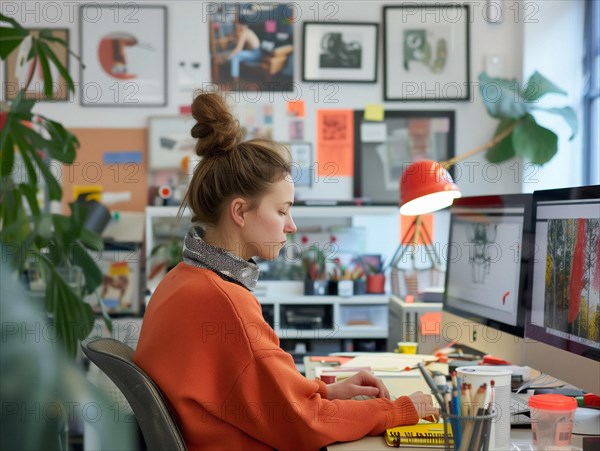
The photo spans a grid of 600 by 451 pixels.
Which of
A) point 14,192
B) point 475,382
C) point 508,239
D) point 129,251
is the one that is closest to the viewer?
point 475,382

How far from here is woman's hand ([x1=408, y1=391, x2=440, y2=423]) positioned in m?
1.47

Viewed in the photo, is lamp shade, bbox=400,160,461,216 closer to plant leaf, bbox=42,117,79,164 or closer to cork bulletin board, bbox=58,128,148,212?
plant leaf, bbox=42,117,79,164

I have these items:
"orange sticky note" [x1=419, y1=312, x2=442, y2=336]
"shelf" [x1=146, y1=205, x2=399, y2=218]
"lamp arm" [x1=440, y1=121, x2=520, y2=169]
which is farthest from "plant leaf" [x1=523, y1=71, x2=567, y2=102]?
"orange sticky note" [x1=419, y1=312, x2=442, y2=336]

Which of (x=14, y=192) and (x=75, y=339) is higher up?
(x=14, y=192)

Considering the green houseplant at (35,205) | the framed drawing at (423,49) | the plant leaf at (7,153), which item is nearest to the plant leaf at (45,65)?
the green houseplant at (35,205)

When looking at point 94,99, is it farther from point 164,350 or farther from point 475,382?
point 475,382

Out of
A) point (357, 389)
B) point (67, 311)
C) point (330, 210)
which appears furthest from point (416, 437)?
point (330, 210)

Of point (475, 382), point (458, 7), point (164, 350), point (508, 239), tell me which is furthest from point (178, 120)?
point (475, 382)

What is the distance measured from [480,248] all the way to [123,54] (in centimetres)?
234

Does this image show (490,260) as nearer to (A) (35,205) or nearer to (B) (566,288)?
(B) (566,288)

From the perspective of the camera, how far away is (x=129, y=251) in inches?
147

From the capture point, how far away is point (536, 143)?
3529mm

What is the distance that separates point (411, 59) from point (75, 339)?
2.10 metres

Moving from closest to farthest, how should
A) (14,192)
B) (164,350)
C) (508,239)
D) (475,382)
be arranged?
(475,382) → (164,350) → (508,239) → (14,192)
